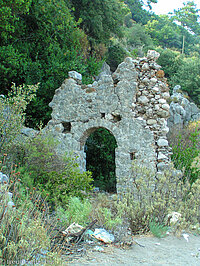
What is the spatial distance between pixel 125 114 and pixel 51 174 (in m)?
2.73

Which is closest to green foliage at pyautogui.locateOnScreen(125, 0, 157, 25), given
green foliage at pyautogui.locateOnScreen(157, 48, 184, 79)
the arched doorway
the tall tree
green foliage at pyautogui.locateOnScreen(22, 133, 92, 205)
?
the tall tree

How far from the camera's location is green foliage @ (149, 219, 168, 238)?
4.63 m

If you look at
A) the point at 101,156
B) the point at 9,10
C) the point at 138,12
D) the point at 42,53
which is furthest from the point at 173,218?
the point at 138,12

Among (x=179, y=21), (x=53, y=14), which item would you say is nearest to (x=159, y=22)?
(x=179, y=21)

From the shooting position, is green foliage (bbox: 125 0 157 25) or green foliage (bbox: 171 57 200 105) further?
green foliage (bbox: 125 0 157 25)

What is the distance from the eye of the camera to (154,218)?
520 cm

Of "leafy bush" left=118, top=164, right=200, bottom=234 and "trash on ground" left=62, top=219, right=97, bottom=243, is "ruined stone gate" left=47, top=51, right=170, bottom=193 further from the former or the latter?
"trash on ground" left=62, top=219, right=97, bottom=243

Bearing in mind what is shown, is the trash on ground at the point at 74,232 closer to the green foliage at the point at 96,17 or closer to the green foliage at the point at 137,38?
the green foliage at the point at 96,17

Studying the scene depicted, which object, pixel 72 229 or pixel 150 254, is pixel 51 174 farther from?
pixel 150 254

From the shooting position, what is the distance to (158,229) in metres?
4.71

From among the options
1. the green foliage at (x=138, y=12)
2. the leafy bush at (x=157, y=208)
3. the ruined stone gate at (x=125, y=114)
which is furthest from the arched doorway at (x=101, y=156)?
the green foliage at (x=138, y=12)

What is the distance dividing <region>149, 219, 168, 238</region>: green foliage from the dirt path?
3.4 inches

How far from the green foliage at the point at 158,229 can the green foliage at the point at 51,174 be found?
192 cm

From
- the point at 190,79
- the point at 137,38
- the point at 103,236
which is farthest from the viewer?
the point at 137,38
